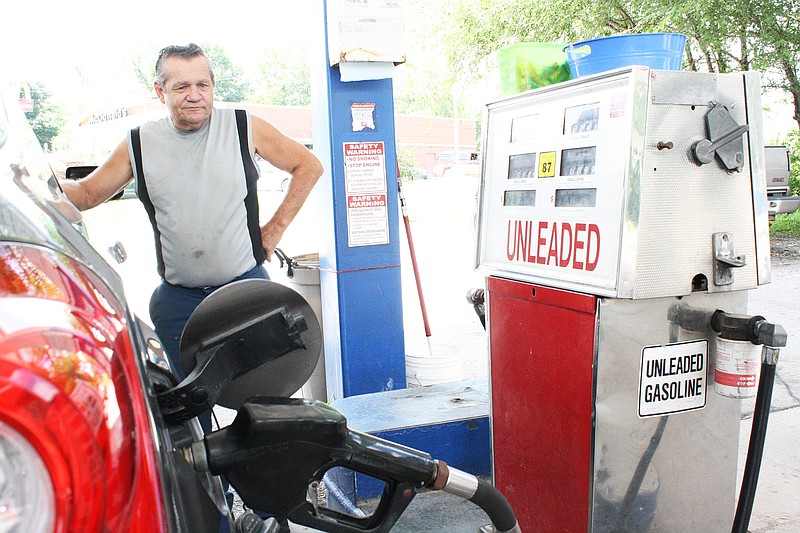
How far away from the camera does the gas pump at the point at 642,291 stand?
2.21m

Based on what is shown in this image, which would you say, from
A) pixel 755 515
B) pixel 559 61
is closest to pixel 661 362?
pixel 559 61

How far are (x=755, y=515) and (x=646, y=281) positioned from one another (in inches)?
71.9

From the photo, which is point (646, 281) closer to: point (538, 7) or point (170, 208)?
point (170, 208)

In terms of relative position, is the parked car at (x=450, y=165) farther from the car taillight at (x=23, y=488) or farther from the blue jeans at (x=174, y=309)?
the car taillight at (x=23, y=488)

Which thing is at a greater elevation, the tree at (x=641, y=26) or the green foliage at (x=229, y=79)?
the green foliage at (x=229, y=79)

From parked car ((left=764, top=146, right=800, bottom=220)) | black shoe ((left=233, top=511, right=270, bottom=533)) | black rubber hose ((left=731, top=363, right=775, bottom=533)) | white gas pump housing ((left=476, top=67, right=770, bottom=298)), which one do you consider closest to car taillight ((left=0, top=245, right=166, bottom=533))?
black shoe ((left=233, top=511, right=270, bottom=533))

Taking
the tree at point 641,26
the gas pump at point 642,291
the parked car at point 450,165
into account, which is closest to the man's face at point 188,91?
the gas pump at point 642,291

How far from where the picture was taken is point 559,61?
2838 mm

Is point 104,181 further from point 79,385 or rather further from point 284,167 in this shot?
point 79,385

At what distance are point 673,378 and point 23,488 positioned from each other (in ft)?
7.13

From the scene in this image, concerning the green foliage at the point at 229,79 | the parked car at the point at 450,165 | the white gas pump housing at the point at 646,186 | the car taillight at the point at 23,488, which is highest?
the green foliage at the point at 229,79

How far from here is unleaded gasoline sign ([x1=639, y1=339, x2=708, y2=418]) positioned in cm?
233

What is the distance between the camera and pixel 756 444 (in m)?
2.36

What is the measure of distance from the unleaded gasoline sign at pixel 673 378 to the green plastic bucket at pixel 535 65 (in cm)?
116
